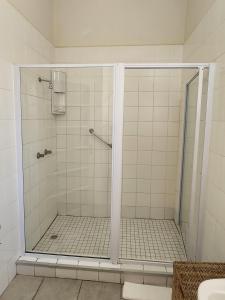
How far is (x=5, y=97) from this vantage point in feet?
5.48

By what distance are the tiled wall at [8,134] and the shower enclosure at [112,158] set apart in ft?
0.29

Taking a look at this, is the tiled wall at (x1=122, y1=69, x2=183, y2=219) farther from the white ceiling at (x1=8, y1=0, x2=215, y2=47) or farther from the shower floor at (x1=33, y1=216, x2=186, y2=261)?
the white ceiling at (x1=8, y1=0, x2=215, y2=47)

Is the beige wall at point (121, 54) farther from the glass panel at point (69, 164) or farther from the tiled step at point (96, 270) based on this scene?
the tiled step at point (96, 270)

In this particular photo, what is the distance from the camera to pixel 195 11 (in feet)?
6.99

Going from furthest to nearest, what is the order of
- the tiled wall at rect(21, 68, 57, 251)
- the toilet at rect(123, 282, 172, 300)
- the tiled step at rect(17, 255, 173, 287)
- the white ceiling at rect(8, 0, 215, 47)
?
the white ceiling at rect(8, 0, 215, 47) < the tiled wall at rect(21, 68, 57, 251) < the tiled step at rect(17, 255, 173, 287) < the toilet at rect(123, 282, 172, 300)

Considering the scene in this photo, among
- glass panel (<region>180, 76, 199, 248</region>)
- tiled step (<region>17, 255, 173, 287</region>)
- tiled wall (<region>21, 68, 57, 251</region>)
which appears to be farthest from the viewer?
glass panel (<region>180, 76, 199, 248</region>)

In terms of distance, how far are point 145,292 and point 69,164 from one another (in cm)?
136

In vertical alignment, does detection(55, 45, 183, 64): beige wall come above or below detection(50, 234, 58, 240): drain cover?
above

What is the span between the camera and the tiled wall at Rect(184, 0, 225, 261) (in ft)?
4.73

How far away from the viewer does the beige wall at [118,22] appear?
2521mm

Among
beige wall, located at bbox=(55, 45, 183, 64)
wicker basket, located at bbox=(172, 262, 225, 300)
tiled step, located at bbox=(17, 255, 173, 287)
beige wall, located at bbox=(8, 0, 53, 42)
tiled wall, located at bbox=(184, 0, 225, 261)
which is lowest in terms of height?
tiled step, located at bbox=(17, 255, 173, 287)

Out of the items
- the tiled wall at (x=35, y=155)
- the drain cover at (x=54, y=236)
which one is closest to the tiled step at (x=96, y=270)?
the tiled wall at (x=35, y=155)

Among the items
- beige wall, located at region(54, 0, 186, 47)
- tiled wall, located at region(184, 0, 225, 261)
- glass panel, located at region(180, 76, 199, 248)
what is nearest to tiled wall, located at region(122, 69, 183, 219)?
glass panel, located at region(180, 76, 199, 248)

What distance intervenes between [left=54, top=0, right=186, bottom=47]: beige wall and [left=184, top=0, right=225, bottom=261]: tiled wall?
814mm
